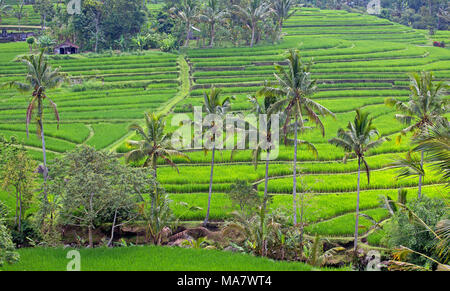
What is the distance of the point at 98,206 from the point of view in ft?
58.7

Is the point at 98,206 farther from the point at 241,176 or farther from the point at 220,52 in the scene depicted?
the point at 220,52

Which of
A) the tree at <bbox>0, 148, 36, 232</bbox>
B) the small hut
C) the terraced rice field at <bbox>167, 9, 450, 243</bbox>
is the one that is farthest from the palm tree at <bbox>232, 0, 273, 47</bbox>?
the tree at <bbox>0, 148, 36, 232</bbox>

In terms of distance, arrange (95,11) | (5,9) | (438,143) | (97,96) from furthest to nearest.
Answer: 1. (5,9)
2. (95,11)
3. (97,96)
4. (438,143)

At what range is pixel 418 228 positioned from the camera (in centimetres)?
1566

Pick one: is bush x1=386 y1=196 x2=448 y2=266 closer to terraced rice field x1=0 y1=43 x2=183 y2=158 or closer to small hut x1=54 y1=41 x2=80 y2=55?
terraced rice field x1=0 y1=43 x2=183 y2=158

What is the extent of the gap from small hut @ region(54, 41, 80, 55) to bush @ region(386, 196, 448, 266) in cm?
4057

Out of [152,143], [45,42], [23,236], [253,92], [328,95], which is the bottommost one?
[23,236]

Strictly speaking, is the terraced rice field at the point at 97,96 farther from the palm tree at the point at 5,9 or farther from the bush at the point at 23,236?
the palm tree at the point at 5,9

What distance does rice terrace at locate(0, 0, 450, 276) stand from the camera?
1584cm

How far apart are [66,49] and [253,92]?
21666mm

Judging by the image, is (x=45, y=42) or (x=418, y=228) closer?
(x=418, y=228)

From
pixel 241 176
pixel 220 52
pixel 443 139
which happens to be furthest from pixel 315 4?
pixel 443 139

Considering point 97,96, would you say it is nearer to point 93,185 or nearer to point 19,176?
point 19,176

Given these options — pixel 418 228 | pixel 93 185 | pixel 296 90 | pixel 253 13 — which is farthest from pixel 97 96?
pixel 418 228
